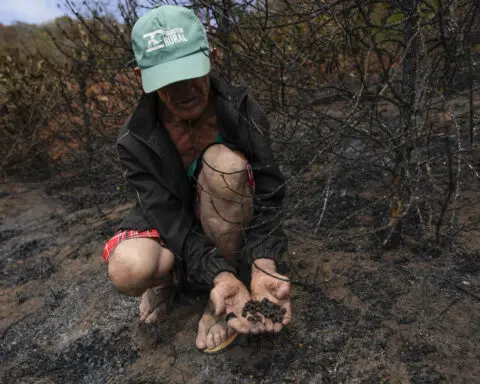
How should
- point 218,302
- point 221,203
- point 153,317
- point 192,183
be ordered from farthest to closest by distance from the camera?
point 192,183 < point 153,317 < point 221,203 < point 218,302

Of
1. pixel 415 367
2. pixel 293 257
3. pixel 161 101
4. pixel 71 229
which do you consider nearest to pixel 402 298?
pixel 415 367

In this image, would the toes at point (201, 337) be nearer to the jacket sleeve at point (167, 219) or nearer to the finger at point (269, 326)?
the jacket sleeve at point (167, 219)

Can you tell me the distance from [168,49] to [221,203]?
67cm

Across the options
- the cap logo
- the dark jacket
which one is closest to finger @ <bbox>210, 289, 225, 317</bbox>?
the dark jacket

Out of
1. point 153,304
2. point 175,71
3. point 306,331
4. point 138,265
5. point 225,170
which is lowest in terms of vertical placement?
point 306,331

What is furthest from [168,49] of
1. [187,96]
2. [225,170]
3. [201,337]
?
[201,337]

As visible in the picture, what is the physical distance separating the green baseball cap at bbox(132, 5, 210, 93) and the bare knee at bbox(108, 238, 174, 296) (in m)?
0.65

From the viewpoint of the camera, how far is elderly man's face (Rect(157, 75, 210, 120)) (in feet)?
5.71

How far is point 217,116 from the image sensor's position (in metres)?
1.93

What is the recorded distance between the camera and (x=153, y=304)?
2.03 m

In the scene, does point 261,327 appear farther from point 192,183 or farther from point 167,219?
point 192,183

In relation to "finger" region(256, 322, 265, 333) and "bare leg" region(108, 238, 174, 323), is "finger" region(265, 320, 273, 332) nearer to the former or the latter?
"finger" region(256, 322, 265, 333)

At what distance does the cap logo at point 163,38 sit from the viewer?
1.66 meters

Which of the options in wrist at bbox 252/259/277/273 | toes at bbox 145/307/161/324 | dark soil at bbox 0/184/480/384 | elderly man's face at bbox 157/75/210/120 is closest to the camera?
dark soil at bbox 0/184/480/384
